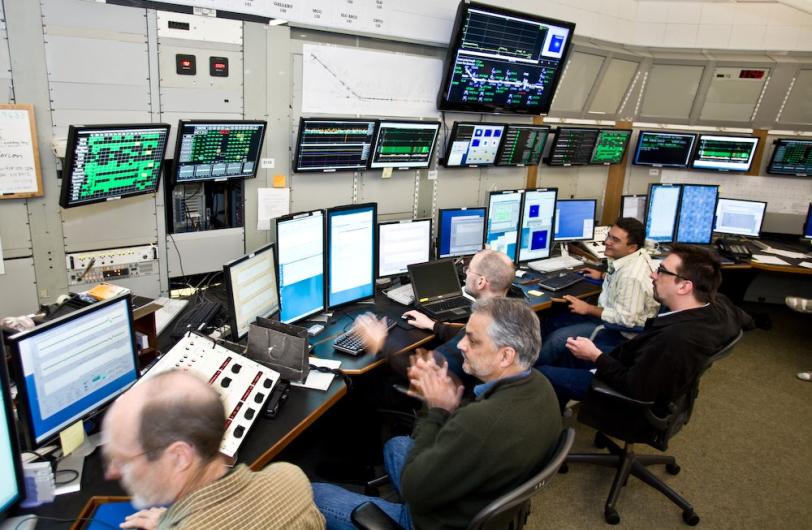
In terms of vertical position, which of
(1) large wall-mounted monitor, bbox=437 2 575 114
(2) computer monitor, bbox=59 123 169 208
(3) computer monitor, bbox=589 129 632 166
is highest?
(1) large wall-mounted monitor, bbox=437 2 575 114

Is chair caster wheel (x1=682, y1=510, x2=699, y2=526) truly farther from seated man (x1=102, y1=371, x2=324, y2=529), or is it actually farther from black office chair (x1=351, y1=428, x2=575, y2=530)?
seated man (x1=102, y1=371, x2=324, y2=529)

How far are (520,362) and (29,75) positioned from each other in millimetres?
2366

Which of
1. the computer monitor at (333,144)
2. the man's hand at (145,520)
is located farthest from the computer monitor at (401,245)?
the man's hand at (145,520)

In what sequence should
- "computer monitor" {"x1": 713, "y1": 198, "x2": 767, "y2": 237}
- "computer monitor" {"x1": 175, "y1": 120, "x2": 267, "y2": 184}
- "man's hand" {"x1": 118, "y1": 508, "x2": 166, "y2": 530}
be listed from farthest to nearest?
"computer monitor" {"x1": 713, "y1": 198, "x2": 767, "y2": 237} < "computer monitor" {"x1": 175, "y1": 120, "x2": 267, "y2": 184} < "man's hand" {"x1": 118, "y1": 508, "x2": 166, "y2": 530}

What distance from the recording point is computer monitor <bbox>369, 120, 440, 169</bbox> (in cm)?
355

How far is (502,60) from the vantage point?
391 cm

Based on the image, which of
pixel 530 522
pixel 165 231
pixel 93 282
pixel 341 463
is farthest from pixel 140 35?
pixel 530 522

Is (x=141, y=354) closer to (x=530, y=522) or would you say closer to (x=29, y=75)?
(x=29, y=75)

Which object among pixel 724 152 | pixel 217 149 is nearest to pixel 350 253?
pixel 217 149

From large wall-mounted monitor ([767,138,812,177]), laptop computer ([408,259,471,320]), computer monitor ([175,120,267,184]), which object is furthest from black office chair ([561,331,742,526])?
large wall-mounted monitor ([767,138,812,177])

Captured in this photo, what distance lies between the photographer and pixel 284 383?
2080 millimetres

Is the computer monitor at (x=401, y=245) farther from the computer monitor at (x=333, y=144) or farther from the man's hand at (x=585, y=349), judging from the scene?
the man's hand at (x=585, y=349)

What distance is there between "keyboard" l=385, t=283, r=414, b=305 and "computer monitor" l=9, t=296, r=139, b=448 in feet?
5.12

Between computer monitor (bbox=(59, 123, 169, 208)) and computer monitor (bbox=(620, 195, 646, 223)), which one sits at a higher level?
Result: computer monitor (bbox=(59, 123, 169, 208))
